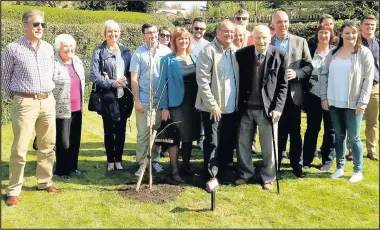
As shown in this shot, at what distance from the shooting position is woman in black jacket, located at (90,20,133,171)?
5574 millimetres

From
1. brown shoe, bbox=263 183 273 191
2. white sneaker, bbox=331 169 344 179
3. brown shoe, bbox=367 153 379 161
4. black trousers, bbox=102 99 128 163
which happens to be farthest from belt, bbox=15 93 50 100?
brown shoe, bbox=367 153 379 161

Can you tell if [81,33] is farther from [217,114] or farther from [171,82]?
[217,114]

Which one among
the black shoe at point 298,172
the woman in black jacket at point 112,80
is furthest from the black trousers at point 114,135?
the black shoe at point 298,172

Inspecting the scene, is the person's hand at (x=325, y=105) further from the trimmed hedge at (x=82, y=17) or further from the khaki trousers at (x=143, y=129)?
the trimmed hedge at (x=82, y=17)

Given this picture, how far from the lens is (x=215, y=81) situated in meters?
5.09

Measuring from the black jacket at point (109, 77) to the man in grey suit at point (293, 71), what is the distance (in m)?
2.10

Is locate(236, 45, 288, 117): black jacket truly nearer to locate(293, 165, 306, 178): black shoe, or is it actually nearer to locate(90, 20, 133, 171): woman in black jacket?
locate(293, 165, 306, 178): black shoe

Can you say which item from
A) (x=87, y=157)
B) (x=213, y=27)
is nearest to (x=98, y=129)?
(x=87, y=157)

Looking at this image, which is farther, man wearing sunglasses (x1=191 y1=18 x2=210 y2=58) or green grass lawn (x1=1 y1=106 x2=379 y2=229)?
man wearing sunglasses (x1=191 y1=18 x2=210 y2=58)

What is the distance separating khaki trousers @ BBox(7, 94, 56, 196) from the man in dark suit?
2408 millimetres

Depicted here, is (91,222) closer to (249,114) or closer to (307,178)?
(249,114)

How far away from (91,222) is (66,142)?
1521 millimetres

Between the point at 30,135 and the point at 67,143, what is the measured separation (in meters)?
0.83

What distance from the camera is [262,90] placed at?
514cm
